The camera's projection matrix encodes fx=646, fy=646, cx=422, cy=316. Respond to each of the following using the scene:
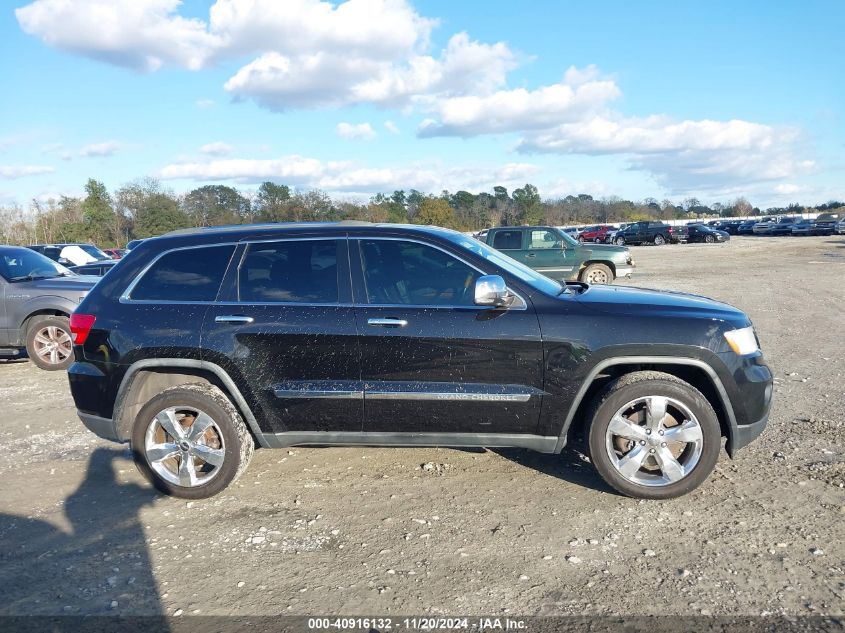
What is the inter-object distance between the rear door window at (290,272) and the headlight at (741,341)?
8.60ft

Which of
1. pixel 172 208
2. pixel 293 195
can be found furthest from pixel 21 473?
pixel 172 208

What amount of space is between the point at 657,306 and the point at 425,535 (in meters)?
2.12

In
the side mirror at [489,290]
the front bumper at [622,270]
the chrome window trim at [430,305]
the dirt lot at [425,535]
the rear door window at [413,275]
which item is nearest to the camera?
the dirt lot at [425,535]

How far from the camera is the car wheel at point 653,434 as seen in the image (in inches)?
163

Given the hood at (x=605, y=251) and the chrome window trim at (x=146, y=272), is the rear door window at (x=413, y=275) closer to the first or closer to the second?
the chrome window trim at (x=146, y=272)

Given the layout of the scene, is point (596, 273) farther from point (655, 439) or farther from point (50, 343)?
point (655, 439)

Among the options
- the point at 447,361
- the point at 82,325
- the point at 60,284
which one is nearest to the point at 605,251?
the point at 60,284

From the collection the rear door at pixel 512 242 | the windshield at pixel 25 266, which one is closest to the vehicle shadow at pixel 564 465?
the windshield at pixel 25 266

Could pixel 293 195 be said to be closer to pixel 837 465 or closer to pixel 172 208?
pixel 172 208

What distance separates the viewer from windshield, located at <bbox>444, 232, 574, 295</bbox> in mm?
4479

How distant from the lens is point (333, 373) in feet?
14.2

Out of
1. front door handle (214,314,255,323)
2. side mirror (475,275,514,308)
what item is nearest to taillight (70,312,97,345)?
front door handle (214,314,255,323)

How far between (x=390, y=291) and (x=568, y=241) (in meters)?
12.3

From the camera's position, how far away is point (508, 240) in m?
16.3
